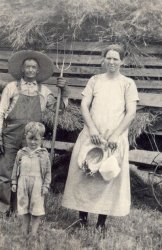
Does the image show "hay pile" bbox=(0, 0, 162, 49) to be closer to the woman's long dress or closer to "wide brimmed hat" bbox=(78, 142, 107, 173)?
the woman's long dress

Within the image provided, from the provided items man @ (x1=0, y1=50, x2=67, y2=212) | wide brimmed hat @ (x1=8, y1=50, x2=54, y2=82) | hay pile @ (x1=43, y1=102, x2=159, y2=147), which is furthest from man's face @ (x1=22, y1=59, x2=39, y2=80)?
hay pile @ (x1=43, y1=102, x2=159, y2=147)

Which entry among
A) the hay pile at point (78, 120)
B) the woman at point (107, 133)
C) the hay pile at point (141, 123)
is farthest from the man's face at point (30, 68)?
the hay pile at point (141, 123)

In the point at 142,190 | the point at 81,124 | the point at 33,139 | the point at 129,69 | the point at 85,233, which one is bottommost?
the point at 85,233

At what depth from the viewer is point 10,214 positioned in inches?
211

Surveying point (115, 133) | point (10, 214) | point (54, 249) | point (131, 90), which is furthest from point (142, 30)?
point (54, 249)

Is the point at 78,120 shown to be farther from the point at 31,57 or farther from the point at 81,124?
the point at 31,57

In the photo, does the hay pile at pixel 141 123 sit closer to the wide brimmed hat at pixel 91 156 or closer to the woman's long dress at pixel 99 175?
the woman's long dress at pixel 99 175

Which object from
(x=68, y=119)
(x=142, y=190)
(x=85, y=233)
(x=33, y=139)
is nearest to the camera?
(x=33, y=139)

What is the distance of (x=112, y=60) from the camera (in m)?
4.81

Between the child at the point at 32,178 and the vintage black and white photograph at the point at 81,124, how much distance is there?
0.4 inches

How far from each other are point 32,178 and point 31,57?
1.68 meters

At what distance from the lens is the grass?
13.9ft

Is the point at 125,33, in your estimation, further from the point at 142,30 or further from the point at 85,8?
the point at 85,8

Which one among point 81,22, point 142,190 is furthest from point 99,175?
point 81,22
